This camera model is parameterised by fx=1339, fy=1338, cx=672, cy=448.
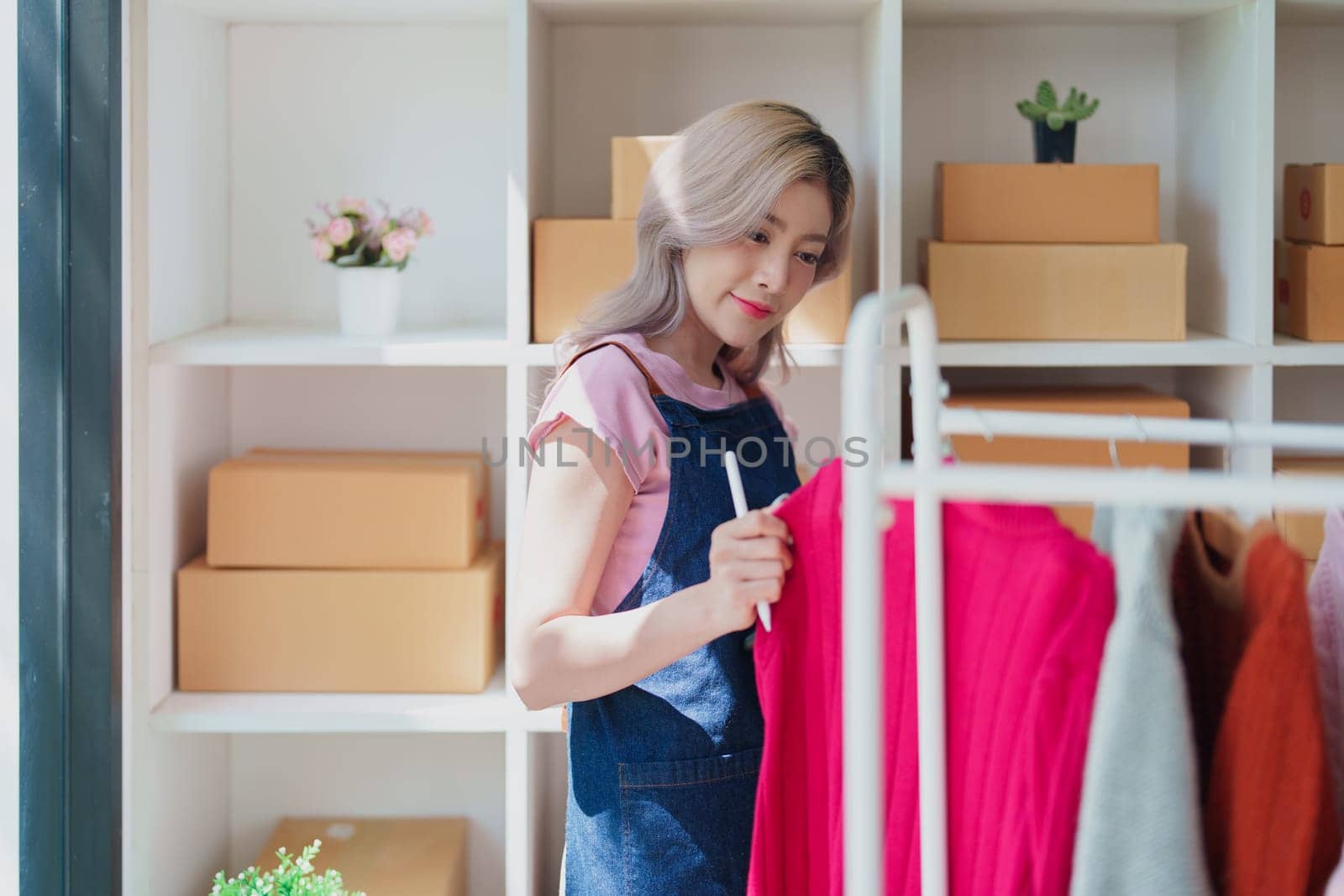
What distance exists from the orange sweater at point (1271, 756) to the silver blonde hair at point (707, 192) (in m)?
0.68

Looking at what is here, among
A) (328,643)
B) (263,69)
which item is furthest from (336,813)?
(263,69)

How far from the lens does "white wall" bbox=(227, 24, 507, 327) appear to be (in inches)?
81.4

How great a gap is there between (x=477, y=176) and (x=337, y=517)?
600 millimetres

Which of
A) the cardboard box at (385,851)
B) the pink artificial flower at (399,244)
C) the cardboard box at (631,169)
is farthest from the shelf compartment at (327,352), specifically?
the cardboard box at (385,851)

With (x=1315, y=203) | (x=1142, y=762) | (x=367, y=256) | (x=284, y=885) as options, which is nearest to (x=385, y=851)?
(x=284, y=885)

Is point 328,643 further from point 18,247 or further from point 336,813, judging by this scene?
point 18,247

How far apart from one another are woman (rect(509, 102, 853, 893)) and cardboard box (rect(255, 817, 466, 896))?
58cm

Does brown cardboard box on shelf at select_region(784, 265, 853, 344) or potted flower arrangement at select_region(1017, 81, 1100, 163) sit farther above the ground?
potted flower arrangement at select_region(1017, 81, 1100, 163)

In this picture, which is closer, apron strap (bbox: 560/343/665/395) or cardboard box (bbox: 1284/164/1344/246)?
apron strap (bbox: 560/343/665/395)

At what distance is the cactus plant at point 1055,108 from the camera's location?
185cm

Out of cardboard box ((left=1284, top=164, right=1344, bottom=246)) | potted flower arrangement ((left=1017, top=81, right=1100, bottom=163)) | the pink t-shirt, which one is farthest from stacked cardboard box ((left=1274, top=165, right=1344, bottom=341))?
the pink t-shirt

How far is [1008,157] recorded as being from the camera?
6.82 ft

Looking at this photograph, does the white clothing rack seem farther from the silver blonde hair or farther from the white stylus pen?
the silver blonde hair

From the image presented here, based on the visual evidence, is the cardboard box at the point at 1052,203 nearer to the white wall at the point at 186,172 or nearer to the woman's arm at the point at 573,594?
the woman's arm at the point at 573,594
